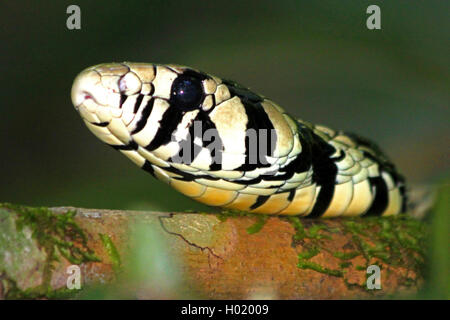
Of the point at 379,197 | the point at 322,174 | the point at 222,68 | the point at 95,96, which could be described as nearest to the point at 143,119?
the point at 95,96

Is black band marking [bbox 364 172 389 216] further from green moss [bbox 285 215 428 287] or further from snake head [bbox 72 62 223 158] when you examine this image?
snake head [bbox 72 62 223 158]

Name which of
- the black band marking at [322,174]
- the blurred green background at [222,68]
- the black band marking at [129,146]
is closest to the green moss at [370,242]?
the black band marking at [322,174]

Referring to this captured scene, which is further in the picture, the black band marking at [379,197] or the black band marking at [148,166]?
the black band marking at [379,197]

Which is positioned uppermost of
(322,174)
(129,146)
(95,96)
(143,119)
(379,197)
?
(95,96)

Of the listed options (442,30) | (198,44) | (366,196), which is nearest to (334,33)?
(442,30)

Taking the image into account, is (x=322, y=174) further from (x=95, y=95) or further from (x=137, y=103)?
(x=95, y=95)

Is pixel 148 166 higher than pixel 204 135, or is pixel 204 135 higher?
pixel 204 135

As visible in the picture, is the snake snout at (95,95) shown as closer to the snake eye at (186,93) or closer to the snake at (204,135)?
the snake at (204,135)

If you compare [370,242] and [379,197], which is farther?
[379,197]
